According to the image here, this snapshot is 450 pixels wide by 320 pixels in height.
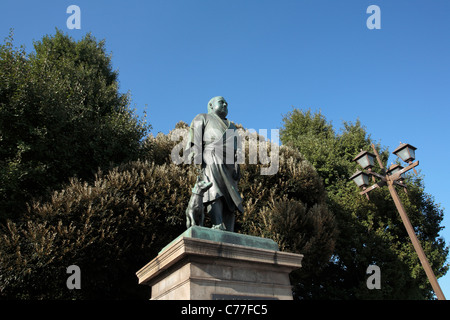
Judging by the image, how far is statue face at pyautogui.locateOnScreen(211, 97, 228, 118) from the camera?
675 centimetres

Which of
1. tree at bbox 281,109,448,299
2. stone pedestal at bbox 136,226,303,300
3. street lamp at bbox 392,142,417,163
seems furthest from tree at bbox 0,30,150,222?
tree at bbox 281,109,448,299

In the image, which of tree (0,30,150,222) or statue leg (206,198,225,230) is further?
tree (0,30,150,222)

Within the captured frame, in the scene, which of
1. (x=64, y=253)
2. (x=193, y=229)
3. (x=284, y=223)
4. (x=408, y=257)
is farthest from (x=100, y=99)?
(x=408, y=257)

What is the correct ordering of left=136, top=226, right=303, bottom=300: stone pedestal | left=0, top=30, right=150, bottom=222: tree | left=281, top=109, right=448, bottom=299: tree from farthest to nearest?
left=281, top=109, right=448, bottom=299: tree, left=0, top=30, right=150, bottom=222: tree, left=136, top=226, right=303, bottom=300: stone pedestal

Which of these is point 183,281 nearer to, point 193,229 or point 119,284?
point 193,229

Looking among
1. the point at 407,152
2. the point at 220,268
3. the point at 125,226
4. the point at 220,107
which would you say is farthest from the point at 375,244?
the point at 220,268

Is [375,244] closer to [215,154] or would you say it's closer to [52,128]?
[215,154]

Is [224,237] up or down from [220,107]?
down

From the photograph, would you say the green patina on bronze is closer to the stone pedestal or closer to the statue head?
the stone pedestal

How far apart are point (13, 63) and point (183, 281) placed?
1294 centimetres

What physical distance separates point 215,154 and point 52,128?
9499mm

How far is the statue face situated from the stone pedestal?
2.61 metres

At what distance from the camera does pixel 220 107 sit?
22.2ft
